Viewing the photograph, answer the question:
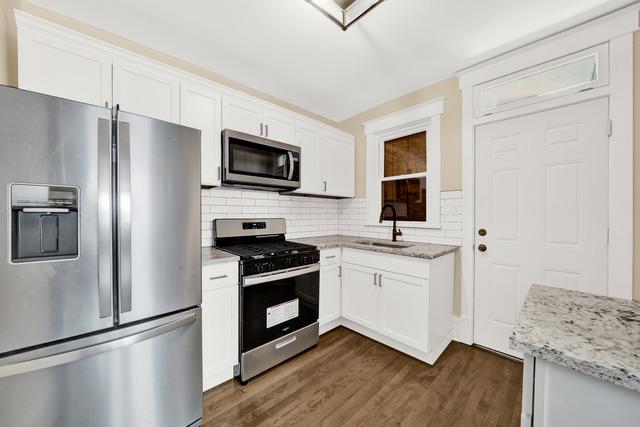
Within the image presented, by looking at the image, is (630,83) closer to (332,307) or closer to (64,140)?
(332,307)

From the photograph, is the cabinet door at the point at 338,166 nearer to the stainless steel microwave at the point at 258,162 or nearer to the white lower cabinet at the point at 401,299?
the stainless steel microwave at the point at 258,162

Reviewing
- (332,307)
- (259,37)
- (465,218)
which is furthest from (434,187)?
(259,37)

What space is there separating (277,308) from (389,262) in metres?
1.09

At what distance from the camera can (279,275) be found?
6.55ft

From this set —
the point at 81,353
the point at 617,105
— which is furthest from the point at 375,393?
the point at 617,105

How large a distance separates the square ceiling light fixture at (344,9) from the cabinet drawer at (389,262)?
1.88 m

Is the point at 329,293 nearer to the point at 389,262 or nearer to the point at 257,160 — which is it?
the point at 389,262

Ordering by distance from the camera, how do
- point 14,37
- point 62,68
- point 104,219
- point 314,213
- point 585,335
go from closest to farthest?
point 585,335 < point 104,219 < point 62,68 < point 14,37 < point 314,213

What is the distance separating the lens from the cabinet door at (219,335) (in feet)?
5.49

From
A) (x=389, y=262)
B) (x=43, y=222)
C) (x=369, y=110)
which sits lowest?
(x=389, y=262)

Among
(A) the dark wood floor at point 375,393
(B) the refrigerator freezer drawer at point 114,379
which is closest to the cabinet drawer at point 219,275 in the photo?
(B) the refrigerator freezer drawer at point 114,379

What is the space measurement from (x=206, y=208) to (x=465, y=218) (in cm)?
250

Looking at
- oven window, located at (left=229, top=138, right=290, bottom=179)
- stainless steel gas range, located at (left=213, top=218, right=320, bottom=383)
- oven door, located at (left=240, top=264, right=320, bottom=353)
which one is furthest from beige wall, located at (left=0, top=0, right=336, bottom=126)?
oven door, located at (left=240, top=264, right=320, bottom=353)

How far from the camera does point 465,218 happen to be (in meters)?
2.38
